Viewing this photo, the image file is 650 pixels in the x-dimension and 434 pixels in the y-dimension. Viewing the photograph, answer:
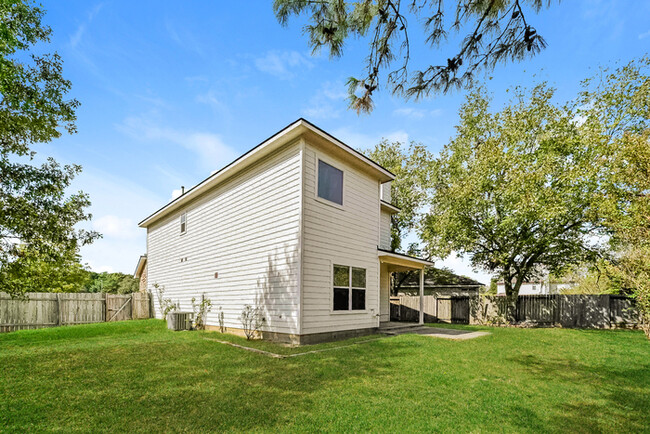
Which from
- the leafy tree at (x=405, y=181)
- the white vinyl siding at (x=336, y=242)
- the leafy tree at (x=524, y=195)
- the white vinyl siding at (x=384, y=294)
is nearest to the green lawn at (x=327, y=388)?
the white vinyl siding at (x=336, y=242)

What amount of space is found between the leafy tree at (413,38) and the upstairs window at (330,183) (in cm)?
444

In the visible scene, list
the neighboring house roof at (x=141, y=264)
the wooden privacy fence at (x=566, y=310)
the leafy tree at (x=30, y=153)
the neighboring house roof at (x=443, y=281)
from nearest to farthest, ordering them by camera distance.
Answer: the leafy tree at (x=30, y=153)
the wooden privacy fence at (x=566, y=310)
the neighboring house roof at (x=141, y=264)
the neighboring house roof at (x=443, y=281)

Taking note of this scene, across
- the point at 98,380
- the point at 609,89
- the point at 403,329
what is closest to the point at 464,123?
the point at 609,89

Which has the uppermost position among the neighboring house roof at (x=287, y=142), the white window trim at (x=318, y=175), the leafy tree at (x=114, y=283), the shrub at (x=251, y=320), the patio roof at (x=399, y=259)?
the neighboring house roof at (x=287, y=142)

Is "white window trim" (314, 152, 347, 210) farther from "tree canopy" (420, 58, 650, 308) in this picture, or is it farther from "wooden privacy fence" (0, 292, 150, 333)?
"wooden privacy fence" (0, 292, 150, 333)

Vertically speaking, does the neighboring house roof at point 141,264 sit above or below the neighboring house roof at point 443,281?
above

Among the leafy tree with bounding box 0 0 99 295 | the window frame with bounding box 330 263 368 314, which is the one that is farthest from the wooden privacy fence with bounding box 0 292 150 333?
the window frame with bounding box 330 263 368 314

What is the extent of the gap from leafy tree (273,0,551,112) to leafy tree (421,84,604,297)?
11.2m

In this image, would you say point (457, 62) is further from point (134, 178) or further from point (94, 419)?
point (134, 178)

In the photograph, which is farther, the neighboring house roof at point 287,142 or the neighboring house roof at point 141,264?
the neighboring house roof at point 141,264

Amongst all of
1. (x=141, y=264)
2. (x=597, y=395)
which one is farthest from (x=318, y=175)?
(x=141, y=264)

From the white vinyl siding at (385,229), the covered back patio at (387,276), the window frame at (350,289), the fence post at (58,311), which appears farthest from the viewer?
the white vinyl siding at (385,229)

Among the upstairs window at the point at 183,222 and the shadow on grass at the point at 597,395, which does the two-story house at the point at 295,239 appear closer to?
the upstairs window at the point at 183,222

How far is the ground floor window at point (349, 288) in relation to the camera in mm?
9602
